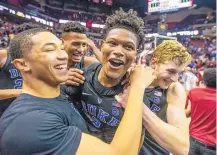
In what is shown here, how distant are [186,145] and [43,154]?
92 centimetres

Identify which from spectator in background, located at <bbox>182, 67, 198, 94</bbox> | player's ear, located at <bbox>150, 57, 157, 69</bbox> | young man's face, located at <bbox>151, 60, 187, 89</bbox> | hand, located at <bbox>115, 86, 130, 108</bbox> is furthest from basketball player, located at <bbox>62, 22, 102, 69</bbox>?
spectator in background, located at <bbox>182, 67, 198, 94</bbox>

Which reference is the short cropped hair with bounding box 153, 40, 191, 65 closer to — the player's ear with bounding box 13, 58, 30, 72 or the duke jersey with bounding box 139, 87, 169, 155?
the duke jersey with bounding box 139, 87, 169, 155

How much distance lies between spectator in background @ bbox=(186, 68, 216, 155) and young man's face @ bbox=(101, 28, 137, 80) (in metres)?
2.09

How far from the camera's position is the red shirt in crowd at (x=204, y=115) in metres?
3.49

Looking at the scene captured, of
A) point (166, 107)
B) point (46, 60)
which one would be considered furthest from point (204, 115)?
point (46, 60)

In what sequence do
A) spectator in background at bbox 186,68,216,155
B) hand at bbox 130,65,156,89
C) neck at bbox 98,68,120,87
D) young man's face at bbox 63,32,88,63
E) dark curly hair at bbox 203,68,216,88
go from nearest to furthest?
hand at bbox 130,65,156,89 → neck at bbox 98,68,120,87 → young man's face at bbox 63,32,88,63 → spectator in background at bbox 186,68,216,155 → dark curly hair at bbox 203,68,216,88

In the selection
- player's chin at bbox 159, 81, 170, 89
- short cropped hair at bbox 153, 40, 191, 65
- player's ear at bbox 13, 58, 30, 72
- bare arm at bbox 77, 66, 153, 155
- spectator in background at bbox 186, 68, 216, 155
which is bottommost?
spectator in background at bbox 186, 68, 216, 155

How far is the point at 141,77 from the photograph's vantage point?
4.96 feet

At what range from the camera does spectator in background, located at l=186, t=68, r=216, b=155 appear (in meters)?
3.47

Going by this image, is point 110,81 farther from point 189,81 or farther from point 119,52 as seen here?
point 189,81

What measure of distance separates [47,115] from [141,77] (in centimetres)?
58

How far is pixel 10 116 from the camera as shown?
118cm

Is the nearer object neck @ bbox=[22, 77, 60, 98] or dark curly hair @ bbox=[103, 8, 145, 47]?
neck @ bbox=[22, 77, 60, 98]

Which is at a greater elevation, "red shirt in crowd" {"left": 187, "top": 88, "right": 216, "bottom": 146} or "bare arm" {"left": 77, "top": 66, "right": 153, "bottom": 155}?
"bare arm" {"left": 77, "top": 66, "right": 153, "bottom": 155}
